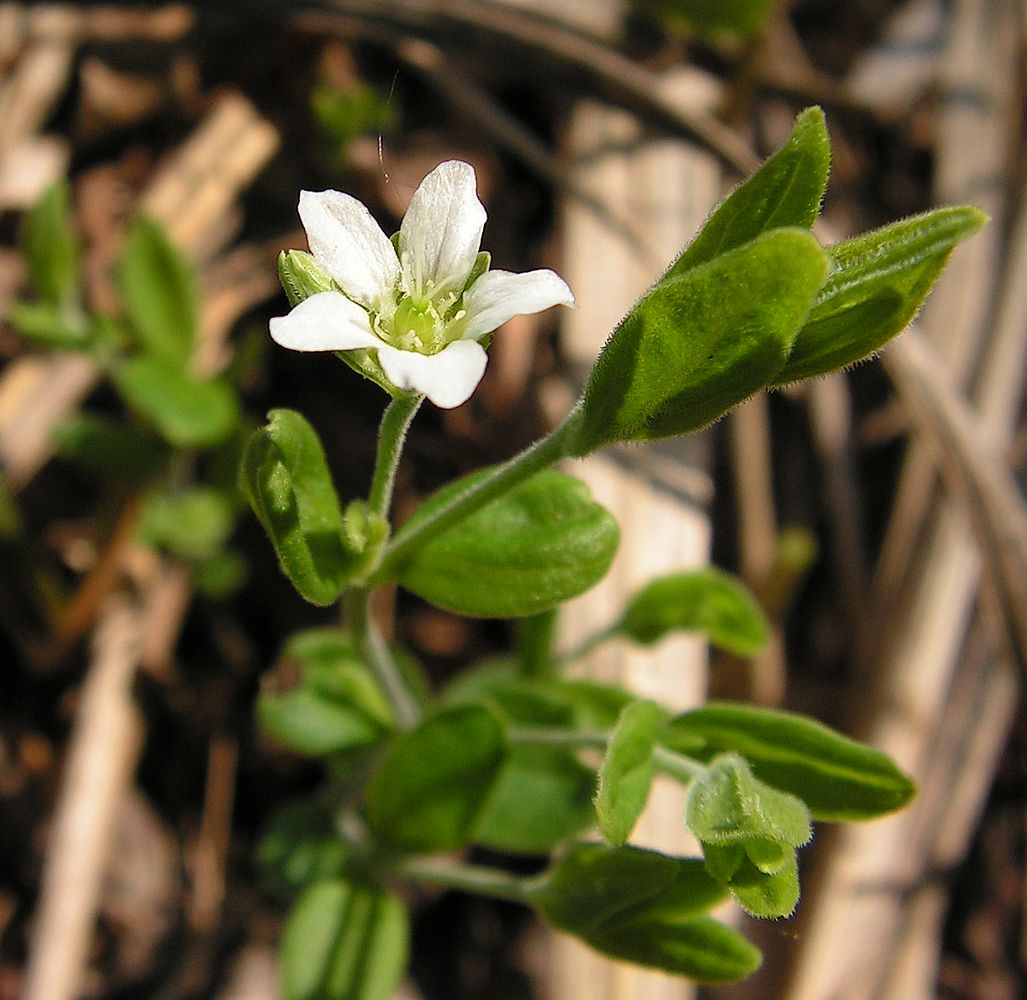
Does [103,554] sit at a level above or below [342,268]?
below

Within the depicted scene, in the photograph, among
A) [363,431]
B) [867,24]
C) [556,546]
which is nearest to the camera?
[556,546]

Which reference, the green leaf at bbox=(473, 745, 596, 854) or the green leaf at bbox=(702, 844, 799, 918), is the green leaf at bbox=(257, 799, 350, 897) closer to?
the green leaf at bbox=(473, 745, 596, 854)

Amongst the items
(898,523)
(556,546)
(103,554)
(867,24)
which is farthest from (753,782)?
(867,24)

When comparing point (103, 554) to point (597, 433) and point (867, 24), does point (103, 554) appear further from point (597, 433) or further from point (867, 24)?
point (867, 24)

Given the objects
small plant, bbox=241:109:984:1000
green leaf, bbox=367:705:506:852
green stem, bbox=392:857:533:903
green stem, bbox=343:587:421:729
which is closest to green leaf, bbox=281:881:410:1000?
small plant, bbox=241:109:984:1000

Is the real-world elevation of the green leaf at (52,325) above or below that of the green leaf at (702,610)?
above

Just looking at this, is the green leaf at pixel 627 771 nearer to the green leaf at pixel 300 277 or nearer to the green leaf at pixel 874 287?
the green leaf at pixel 874 287

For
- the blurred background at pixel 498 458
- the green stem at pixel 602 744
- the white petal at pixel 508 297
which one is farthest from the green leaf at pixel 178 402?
the white petal at pixel 508 297
